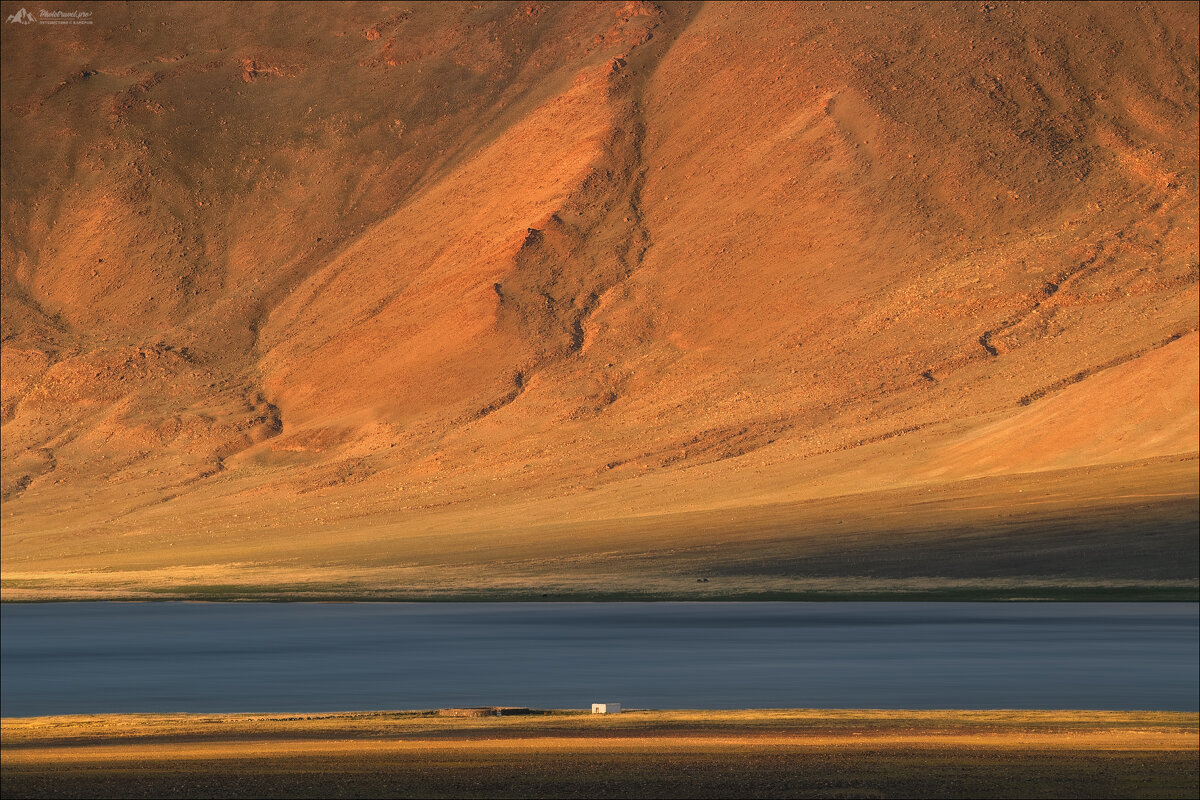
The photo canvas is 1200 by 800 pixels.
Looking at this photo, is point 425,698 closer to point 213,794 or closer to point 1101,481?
point 213,794

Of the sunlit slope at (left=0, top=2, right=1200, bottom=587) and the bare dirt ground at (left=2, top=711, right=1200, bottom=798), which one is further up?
the sunlit slope at (left=0, top=2, right=1200, bottom=587)

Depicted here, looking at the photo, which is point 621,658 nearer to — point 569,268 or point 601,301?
point 601,301

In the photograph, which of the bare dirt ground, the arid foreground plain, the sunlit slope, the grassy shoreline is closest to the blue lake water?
the bare dirt ground

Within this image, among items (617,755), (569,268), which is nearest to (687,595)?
(617,755)

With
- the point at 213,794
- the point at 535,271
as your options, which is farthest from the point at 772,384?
the point at 213,794

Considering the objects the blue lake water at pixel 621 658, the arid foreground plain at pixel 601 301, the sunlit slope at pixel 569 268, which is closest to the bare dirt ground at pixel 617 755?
the blue lake water at pixel 621 658

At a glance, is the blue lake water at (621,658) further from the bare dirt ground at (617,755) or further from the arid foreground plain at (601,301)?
the arid foreground plain at (601,301)

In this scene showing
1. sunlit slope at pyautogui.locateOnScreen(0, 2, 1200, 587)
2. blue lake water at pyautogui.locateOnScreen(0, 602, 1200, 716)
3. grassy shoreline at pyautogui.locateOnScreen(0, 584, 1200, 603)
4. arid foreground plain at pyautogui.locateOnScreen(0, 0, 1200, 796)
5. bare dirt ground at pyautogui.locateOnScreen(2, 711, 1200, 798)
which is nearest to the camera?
bare dirt ground at pyautogui.locateOnScreen(2, 711, 1200, 798)

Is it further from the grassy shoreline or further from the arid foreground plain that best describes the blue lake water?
the arid foreground plain

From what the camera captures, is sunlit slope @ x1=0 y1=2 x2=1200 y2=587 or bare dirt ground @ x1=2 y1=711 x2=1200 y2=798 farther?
sunlit slope @ x1=0 y1=2 x2=1200 y2=587
